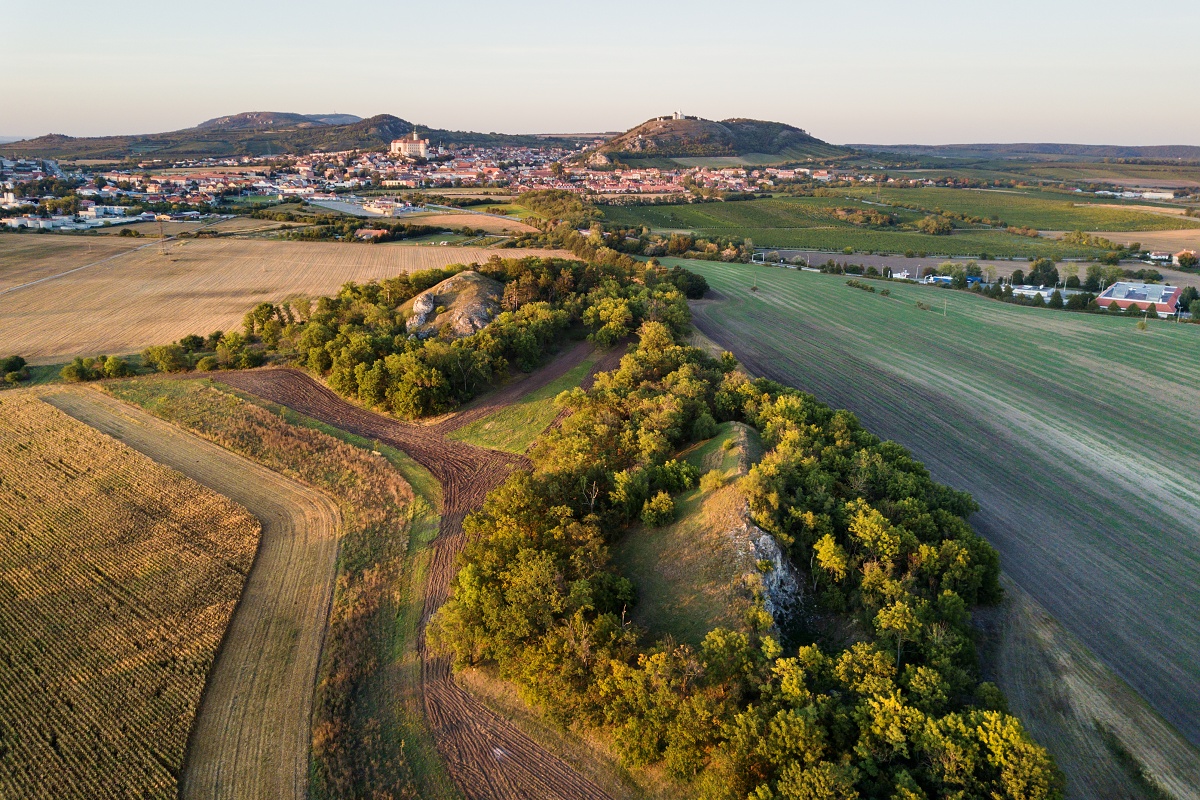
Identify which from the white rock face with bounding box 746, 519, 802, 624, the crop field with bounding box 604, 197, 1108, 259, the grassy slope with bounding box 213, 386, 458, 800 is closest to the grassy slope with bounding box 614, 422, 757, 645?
the white rock face with bounding box 746, 519, 802, 624

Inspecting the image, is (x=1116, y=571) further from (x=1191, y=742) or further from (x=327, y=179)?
(x=327, y=179)

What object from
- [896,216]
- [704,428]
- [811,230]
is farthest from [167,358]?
[896,216]

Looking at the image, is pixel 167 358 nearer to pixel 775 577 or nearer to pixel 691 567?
pixel 691 567

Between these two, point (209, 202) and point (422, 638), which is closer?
point (422, 638)

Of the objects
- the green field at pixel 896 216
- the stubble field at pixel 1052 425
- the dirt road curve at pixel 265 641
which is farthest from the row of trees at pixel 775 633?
the green field at pixel 896 216

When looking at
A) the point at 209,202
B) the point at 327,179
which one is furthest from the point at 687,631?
the point at 327,179

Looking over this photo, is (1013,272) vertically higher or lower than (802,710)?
higher

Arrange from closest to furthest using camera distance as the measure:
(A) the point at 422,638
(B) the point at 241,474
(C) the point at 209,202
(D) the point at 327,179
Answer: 1. (A) the point at 422,638
2. (B) the point at 241,474
3. (C) the point at 209,202
4. (D) the point at 327,179

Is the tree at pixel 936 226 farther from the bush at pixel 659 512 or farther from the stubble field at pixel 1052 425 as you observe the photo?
the bush at pixel 659 512
